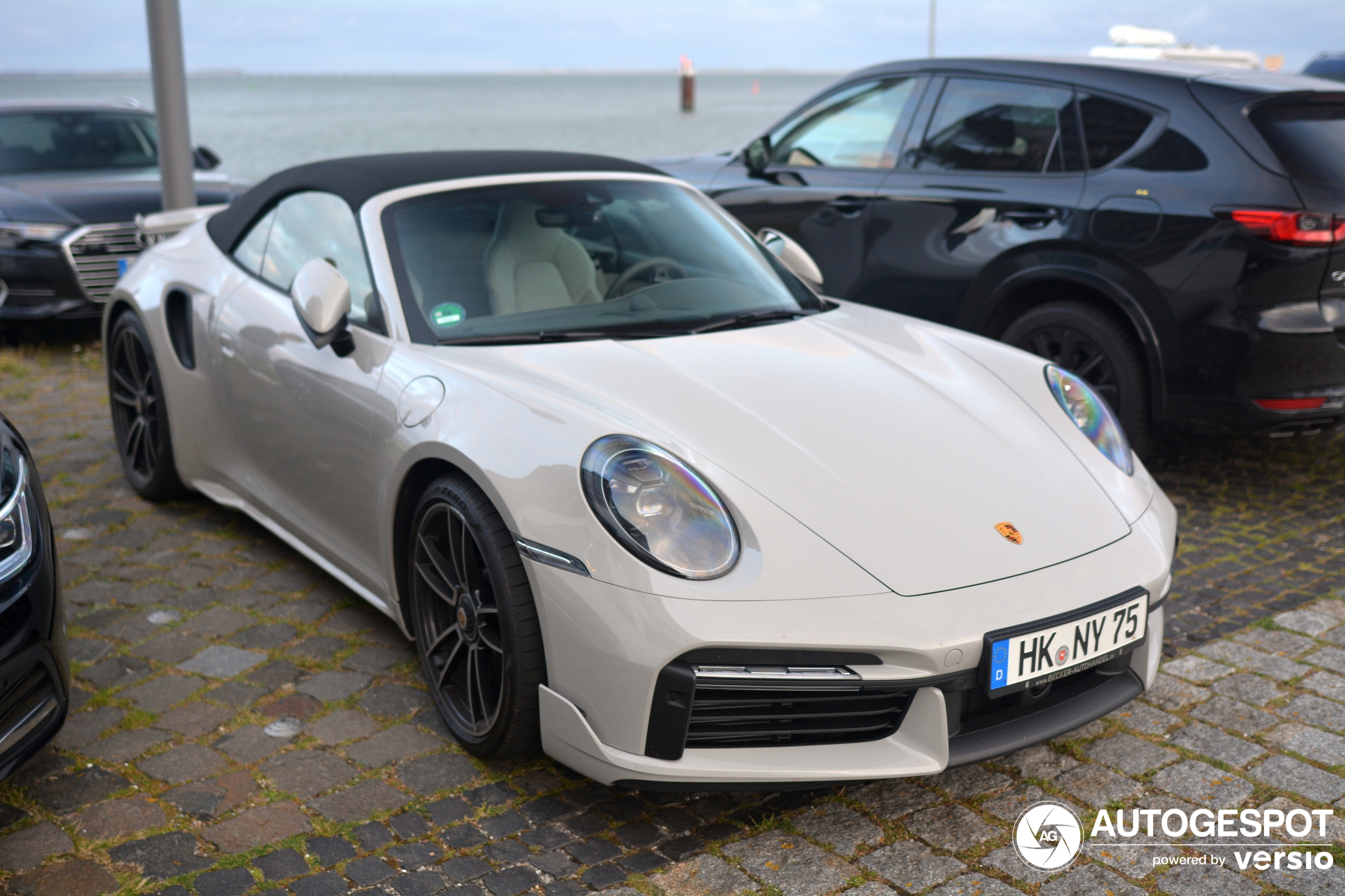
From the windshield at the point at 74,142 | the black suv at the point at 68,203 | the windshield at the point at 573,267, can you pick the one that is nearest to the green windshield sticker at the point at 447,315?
the windshield at the point at 573,267

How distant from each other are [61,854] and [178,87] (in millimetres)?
5504

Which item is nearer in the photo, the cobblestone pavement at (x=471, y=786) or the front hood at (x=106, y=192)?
the cobblestone pavement at (x=471, y=786)

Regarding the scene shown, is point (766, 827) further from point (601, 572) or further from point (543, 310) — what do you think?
point (543, 310)

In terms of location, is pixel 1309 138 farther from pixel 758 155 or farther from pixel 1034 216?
pixel 758 155

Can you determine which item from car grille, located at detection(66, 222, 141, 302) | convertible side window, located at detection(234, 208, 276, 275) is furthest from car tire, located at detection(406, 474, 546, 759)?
car grille, located at detection(66, 222, 141, 302)

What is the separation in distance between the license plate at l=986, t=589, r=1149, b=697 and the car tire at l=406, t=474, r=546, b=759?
0.97 m

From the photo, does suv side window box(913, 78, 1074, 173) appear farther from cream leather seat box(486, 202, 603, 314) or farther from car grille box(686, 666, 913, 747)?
car grille box(686, 666, 913, 747)

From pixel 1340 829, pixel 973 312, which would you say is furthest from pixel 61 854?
pixel 973 312

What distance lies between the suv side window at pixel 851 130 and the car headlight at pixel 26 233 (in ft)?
15.1

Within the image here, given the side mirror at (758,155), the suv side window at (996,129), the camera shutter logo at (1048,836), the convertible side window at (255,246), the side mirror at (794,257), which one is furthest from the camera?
the side mirror at (758,155)

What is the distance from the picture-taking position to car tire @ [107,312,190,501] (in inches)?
176

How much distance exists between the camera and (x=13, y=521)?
2.50 metres

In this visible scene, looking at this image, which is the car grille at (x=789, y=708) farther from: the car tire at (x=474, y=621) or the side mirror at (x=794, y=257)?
the side mirror at (x=794, y=257)

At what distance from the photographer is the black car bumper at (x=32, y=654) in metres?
2.35
